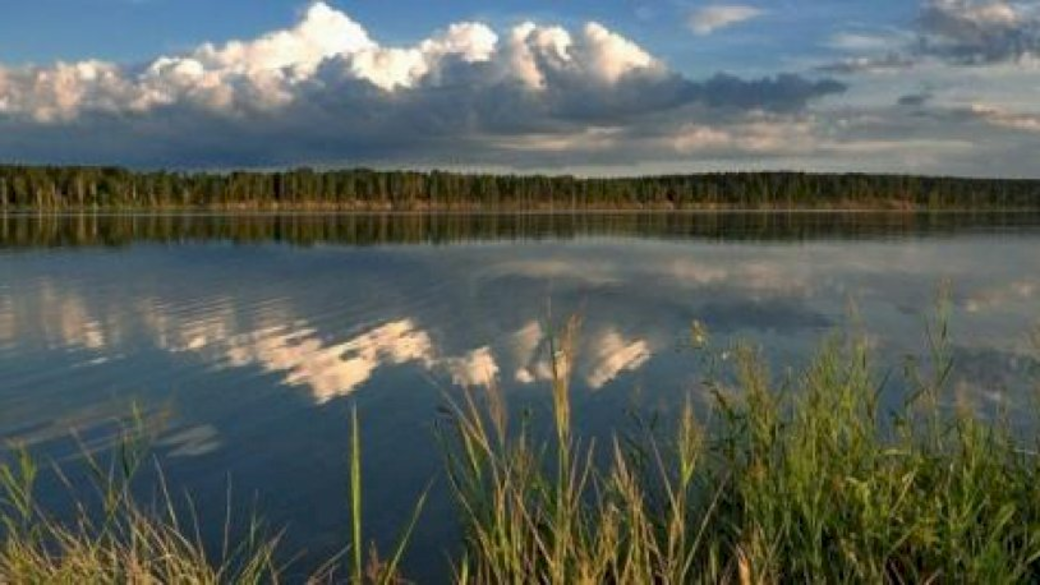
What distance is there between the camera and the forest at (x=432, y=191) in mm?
147875

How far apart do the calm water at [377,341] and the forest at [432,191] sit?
107024 mm

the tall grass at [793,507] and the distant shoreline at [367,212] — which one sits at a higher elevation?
the tall grass at [793,507]

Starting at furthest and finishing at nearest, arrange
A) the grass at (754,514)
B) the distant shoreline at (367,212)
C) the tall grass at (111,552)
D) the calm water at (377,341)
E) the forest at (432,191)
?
the forest at (432,191) < the distant shoreline at (367,212) < the calm water at (377,341) < the tall grass at (111,552) < the grass at (754,514)

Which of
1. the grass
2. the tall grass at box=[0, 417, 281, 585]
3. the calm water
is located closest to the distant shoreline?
the calm water

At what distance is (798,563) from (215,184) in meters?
163

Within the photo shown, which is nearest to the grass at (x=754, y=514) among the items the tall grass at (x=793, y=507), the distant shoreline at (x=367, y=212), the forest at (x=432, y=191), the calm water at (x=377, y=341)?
the tall grass at (x=793, y=507)

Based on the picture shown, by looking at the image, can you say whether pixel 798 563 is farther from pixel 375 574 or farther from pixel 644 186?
pixel 644 186

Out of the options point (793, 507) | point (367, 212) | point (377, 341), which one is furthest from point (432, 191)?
point (793, 507)

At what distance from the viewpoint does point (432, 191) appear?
584ft

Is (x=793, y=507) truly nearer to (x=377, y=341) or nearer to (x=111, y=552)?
(x=111, y=552)

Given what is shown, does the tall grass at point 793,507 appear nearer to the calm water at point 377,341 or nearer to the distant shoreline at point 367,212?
the calm water at point 377,341

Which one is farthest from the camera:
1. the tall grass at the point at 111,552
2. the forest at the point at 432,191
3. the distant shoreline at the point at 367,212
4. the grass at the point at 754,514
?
the forest at the point at 432,191

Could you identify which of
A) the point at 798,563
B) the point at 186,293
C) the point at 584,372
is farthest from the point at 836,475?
the point at 186,293

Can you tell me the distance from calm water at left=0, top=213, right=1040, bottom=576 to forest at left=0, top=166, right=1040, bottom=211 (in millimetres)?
107024
